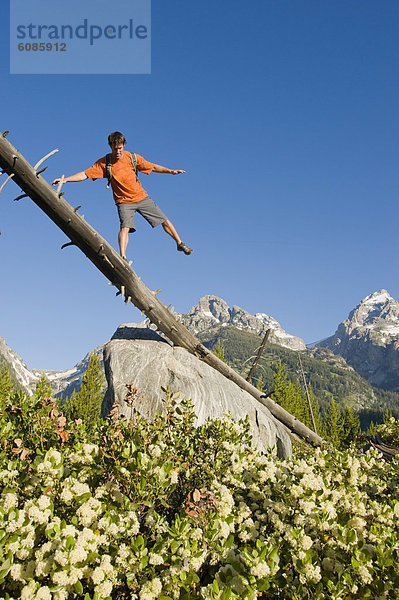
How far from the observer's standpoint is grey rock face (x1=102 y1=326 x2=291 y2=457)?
757 centimetres

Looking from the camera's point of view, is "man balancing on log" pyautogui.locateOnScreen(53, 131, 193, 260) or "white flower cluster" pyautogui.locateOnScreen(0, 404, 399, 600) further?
"man balancing on log" pyautogui.locateOnScreen(53, 131, 193, 260)

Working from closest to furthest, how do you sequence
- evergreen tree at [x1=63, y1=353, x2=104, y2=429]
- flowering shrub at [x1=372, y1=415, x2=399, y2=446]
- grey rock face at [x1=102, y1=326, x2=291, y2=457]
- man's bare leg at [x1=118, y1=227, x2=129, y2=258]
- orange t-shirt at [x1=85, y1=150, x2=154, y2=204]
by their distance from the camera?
1. grey rock face at [x1=102, y1=326, x2=291, y2=457]
2. orange t-shirt at [x1=85, y1=150, x2=154, y2=204]
3. man's bare leg at [x1=118, y1=227, x2=129, y2=258]
4. flowering shrub at [x1=372, y1=415, x2=399, y2=446]
5. evergreen tree at [x1=63, y1=353, x2=104, y2=429]

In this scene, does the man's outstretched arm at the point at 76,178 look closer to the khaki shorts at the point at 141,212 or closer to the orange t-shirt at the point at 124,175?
the orange t-shirt at the point at 124,175

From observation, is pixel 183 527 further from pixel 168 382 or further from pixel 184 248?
pixel 184 248

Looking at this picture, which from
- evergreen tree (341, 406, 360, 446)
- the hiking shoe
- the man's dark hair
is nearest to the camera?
the man's dark hair

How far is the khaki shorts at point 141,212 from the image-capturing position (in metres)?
8.54

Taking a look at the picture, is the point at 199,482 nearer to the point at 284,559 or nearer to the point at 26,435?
the point at 284,559

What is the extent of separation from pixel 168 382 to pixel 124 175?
472 cm

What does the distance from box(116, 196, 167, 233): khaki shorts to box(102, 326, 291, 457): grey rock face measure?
2865 millimetres

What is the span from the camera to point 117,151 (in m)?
8.06

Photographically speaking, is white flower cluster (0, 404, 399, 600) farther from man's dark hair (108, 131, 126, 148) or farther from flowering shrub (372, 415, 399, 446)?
flowering shrub (372, 415, 399, 446)

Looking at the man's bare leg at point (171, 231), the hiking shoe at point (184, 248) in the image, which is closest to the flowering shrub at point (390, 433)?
the hiking shoe at point (184, 248)

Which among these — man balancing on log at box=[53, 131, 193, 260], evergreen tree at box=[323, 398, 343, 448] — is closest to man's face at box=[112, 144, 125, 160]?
man balancing on log at box=[53, 131, 193, 260]

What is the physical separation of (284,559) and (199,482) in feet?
4.28
